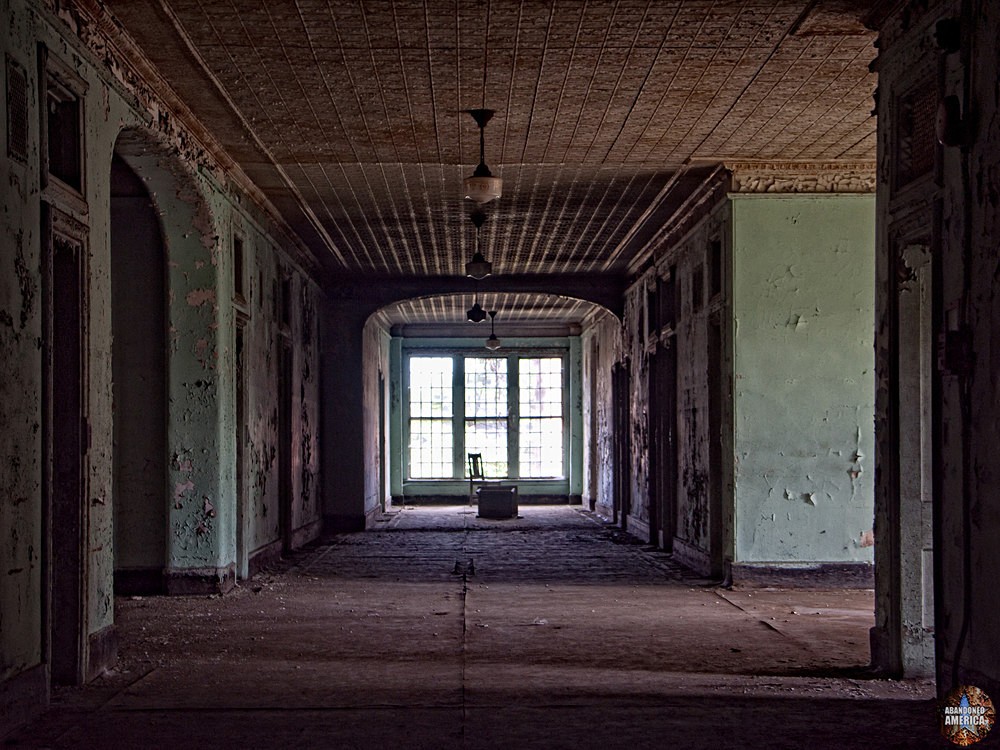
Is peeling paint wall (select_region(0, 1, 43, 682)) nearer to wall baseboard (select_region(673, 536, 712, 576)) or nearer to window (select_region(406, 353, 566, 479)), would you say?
wall baseboard (select_region(673, 536, 712, 576))

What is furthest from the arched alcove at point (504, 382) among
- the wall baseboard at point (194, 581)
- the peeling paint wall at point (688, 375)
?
the wall baseboard at point (194, 581)

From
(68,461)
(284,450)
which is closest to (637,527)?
(284,450)

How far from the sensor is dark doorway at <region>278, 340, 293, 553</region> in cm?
1204

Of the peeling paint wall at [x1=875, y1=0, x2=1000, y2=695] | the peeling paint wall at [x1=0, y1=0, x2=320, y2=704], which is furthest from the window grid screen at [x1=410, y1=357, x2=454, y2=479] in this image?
the peeling paint wall at [x1=875, y1=0, x2=1000, y2=695]

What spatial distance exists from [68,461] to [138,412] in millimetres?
3215

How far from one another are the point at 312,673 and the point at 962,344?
3.64 meters

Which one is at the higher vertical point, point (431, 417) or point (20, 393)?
point (20, 393)

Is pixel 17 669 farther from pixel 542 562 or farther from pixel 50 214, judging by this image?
pixel 542 562

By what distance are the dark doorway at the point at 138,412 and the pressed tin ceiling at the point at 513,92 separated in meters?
1.24

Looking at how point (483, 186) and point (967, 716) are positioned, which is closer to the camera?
point (967, 716)

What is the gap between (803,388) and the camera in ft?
30.1

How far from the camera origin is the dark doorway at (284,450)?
1204cm

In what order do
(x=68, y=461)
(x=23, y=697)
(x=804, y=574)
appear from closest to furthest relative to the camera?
(x=23, y=697) → (x=68, y=461) → (x=804, y=574)

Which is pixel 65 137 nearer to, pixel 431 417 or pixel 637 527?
pixel 637 527
